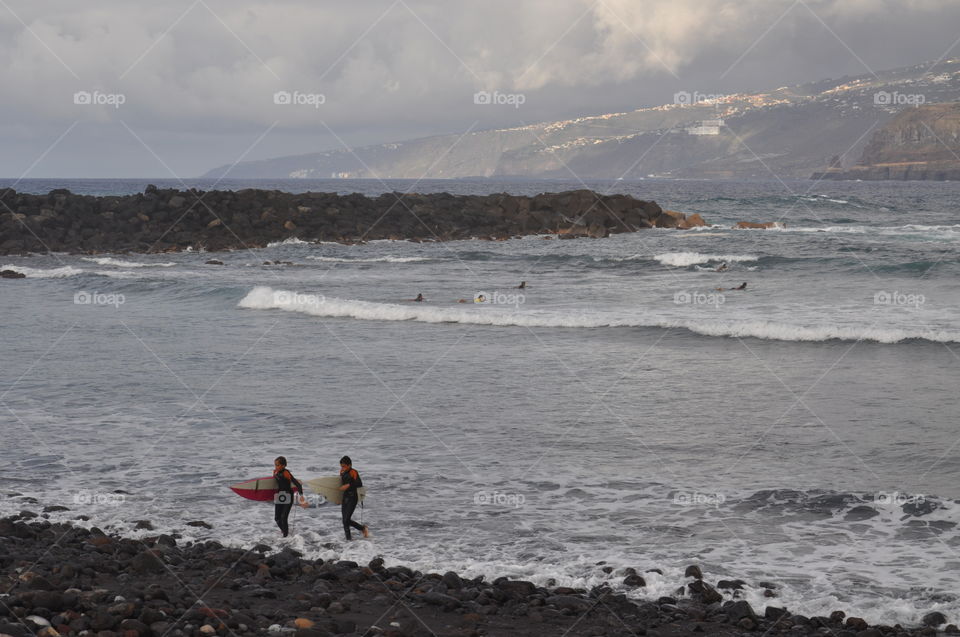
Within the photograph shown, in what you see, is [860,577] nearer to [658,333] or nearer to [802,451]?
[802,451]

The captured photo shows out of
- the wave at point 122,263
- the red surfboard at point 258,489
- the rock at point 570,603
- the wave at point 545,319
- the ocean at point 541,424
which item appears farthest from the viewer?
the wave at point 122,263

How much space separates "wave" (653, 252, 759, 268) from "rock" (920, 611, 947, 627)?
111ft

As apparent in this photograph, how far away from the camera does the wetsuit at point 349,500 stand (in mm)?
10361

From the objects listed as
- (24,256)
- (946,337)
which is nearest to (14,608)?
(946,337)

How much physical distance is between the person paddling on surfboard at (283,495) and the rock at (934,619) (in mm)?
6326

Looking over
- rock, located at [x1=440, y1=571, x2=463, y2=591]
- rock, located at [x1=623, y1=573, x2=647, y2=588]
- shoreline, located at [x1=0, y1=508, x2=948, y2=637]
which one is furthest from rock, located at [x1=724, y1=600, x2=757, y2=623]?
rock, located at [x1=440, y1=571, x2=463, y2=591]

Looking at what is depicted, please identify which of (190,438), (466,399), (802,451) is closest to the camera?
(802,451)

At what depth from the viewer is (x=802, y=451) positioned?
1339 cm

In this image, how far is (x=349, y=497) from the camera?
414 inches

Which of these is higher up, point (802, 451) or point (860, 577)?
point (802, 451)

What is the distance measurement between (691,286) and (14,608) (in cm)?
2929

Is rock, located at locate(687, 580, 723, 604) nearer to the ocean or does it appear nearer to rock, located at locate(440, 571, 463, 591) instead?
the ocean

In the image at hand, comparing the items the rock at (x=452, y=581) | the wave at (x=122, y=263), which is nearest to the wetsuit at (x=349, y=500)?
the rock at (x=452, y=581)

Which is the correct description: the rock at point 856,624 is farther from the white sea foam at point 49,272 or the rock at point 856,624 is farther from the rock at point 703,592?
the white sea foam at point 49,272
